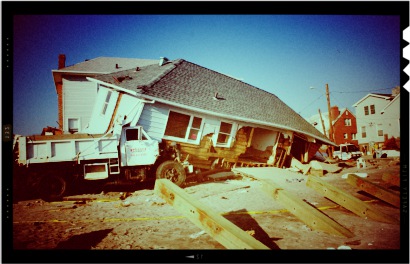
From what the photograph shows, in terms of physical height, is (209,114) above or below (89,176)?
above

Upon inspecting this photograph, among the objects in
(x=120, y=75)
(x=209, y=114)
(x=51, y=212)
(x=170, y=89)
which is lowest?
(x=51, y=212)

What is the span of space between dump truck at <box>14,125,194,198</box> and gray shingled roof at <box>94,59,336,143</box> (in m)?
1.64

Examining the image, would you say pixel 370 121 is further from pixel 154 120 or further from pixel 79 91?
pixel 79 91

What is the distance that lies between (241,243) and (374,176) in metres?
5.15

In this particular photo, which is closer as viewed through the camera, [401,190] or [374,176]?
[401,190]

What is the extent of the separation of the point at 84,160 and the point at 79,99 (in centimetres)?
379

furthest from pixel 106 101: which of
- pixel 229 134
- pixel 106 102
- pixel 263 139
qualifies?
pixel 263 139

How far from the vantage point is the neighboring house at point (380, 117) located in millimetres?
2999

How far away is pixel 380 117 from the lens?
12.6 ft

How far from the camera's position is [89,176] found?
532cm

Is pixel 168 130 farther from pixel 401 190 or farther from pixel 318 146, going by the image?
pixel 318 146

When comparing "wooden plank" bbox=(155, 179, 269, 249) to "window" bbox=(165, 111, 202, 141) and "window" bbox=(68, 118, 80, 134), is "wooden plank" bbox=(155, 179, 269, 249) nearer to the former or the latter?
"window" bbox=(68, 118, 80, 134)

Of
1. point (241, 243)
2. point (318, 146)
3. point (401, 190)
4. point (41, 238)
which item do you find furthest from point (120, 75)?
point (318, 146)

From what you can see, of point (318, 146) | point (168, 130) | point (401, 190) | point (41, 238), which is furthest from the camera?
point (318, 146)
